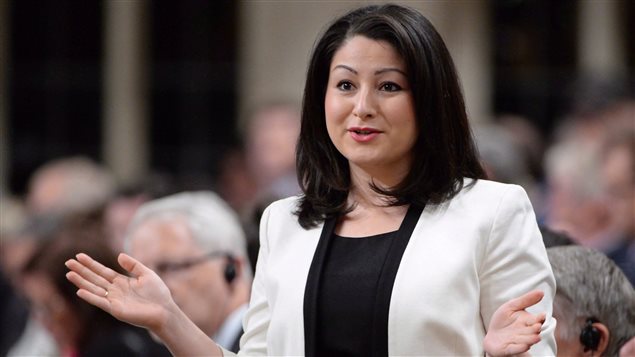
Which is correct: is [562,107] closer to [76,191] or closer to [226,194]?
[226,194]

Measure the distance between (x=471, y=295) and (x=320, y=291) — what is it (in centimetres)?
37

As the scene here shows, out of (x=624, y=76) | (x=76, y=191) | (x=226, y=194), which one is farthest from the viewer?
(x=624, y=76)

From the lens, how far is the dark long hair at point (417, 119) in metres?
3.89

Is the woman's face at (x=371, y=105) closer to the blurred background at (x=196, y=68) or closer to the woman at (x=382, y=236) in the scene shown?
the woman at (x=382, y=236)

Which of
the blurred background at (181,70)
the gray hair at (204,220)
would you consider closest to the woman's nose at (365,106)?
the gray hair at (204,220)

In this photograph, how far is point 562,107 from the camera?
51.3ft

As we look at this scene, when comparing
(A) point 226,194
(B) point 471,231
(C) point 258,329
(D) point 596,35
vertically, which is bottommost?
(A) point 226,194

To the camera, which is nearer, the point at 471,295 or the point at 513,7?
the point at 471,295

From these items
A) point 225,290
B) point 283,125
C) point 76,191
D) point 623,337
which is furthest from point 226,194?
point 623,337

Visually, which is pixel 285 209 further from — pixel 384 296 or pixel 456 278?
pixel 456 278

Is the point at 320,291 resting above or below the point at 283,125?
above

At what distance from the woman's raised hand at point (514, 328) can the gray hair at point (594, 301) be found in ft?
2.26

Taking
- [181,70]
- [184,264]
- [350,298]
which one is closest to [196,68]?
[181,70]

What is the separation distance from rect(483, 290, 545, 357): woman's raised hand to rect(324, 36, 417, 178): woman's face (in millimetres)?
521
